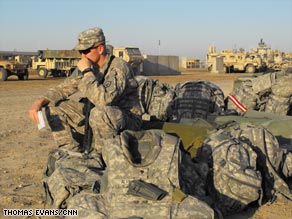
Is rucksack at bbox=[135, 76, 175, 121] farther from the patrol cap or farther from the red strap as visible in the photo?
the patrol cap

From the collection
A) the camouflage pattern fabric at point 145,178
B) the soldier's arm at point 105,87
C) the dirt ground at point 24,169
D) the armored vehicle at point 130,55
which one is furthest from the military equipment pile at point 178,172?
the armored vehicle at point 130,55

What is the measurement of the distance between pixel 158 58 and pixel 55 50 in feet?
33.3

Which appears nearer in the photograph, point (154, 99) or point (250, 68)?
point (154, 99)

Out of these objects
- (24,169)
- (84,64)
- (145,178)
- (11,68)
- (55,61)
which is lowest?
(24,169)

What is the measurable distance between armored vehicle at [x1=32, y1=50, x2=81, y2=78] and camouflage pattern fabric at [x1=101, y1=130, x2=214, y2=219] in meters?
27.9

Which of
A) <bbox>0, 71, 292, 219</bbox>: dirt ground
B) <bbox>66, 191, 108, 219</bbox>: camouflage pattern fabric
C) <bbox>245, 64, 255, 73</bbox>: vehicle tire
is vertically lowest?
<bbox>0, 71, 292, 219</bbox>: dirt ground

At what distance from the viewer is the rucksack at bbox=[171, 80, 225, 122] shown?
6633 millimetres

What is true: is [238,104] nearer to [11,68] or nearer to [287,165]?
[287,165]

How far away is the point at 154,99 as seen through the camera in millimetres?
6344

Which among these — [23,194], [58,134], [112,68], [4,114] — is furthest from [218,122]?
[4,114]

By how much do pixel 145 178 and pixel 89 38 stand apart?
187cm

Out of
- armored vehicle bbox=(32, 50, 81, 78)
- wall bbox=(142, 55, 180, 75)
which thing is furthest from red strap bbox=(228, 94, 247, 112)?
wall bbox=(142, 55, 180, 75)

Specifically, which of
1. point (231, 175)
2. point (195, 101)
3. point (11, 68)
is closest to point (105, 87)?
point (231, 175)

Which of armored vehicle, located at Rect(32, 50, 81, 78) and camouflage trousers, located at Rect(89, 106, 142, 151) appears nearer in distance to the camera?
A: camouflage trousers, located at Rect(89, 106, 142, 151)
